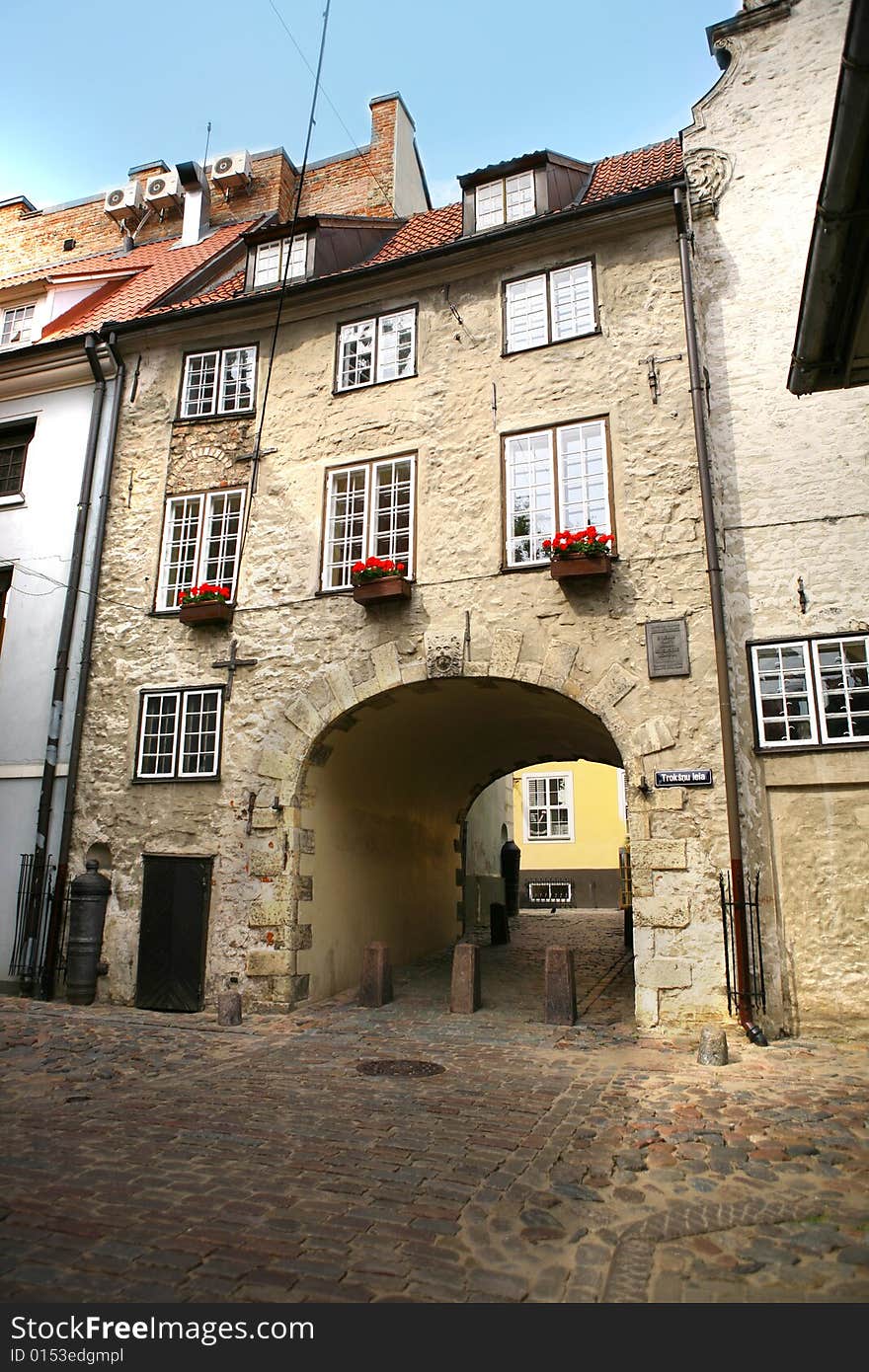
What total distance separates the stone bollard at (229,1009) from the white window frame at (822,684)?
659 centimetres

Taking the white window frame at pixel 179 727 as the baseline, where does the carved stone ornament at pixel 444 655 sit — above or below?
above

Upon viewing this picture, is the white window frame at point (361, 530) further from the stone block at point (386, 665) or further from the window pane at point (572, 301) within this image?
the window pane at point (572, 301)

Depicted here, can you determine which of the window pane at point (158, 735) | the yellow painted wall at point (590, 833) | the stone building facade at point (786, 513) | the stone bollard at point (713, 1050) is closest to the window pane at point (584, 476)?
the stone building facade at point (786, 513)

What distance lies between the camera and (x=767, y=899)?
8.39 m

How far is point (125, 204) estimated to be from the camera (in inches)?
802

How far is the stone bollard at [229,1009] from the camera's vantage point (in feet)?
30.8

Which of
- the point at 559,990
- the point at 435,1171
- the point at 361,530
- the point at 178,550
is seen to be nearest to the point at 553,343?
the point at 361,530

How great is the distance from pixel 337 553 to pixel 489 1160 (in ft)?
25.7

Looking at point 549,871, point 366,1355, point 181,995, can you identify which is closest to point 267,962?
point 181,995

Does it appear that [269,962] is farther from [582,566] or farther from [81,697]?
[582,566]

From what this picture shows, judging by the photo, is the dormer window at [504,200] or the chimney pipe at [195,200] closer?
the dormer window at [504,200]

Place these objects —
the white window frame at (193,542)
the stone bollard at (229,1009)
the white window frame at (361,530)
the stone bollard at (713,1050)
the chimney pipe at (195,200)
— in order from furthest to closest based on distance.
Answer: the chimney pipe at (195,200) → the white window frame at (193,542) → the white window frame at (361,530) → the stone bollard at (229,1009) → the stone bollard at (713,1050)

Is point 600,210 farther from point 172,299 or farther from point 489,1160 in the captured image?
point 489,1160

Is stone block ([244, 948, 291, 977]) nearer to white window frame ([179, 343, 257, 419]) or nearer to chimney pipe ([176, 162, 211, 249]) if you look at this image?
white window frame ([179, 343, 257, 419])
